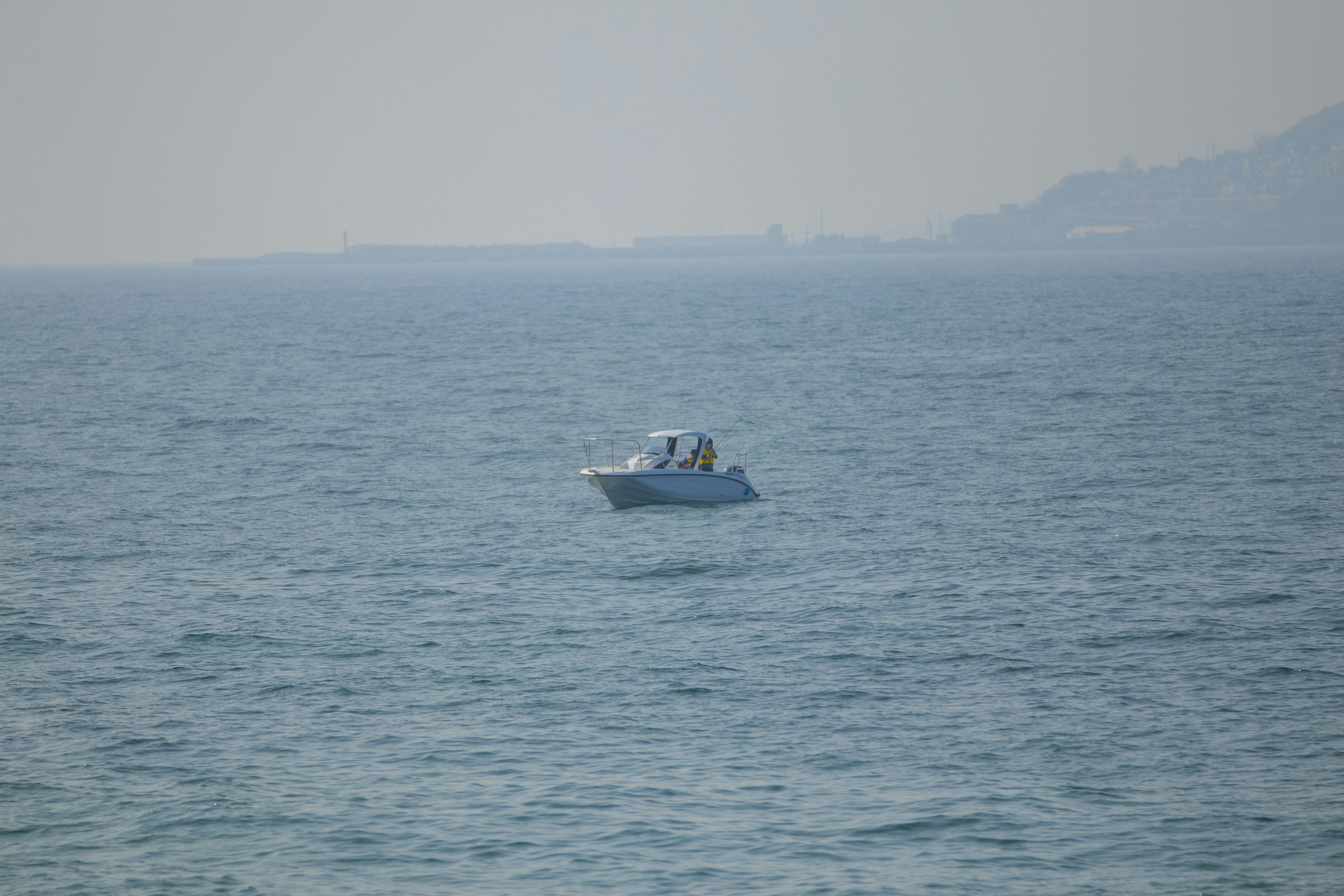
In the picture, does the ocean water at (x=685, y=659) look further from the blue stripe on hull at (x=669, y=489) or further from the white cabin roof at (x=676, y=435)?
the white cabin roof at (x=676, y=435)

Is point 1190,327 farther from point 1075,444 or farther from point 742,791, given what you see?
point 742,791

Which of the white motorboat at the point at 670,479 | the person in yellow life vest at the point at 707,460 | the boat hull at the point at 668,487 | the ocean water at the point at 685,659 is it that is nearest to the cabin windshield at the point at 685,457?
the white motorboat at the point at 670,479

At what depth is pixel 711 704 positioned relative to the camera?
89.4ft

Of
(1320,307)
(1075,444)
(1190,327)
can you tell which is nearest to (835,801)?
(1075,444)

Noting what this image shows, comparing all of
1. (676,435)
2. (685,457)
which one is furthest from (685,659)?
(685,457)

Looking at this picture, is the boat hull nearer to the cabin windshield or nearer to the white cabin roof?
the cabin windshield

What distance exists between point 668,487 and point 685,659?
1810 centimetres

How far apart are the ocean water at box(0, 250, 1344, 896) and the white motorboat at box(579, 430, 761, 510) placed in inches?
34.2

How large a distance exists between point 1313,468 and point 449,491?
111ft

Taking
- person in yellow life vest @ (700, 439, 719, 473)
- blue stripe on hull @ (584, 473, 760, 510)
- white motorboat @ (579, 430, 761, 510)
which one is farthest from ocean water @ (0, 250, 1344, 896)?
person in yellow life vest @ (700, 439, 719, 473)

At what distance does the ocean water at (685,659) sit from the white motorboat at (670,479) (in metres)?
0.87

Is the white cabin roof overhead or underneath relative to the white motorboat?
overhead

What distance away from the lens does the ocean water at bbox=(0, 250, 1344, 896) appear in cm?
2120

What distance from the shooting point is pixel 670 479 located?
47875 millimetres
